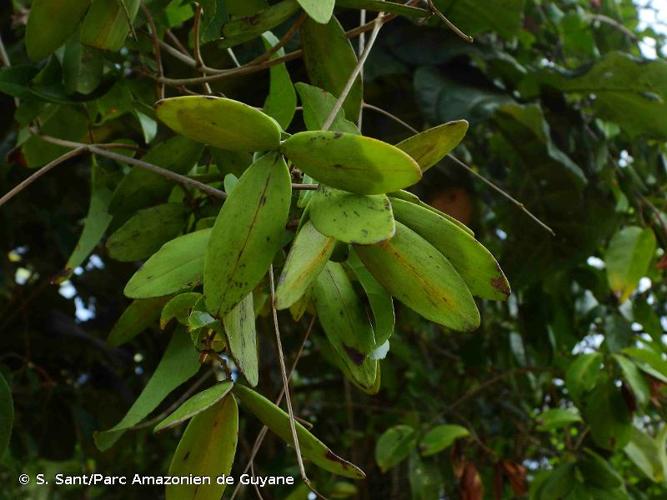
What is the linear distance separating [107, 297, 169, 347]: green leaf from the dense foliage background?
0.19 metres

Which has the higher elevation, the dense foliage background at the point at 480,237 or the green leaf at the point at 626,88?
the green leaf at the point at 626,88

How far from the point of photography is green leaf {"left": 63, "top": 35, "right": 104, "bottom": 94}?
1.99ft

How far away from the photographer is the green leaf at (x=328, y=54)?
19.9 inches

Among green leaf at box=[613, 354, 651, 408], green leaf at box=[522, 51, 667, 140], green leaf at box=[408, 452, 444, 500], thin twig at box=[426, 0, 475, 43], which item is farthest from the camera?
green leaf at box=[408, 452, 444, 500]

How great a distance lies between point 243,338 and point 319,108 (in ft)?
0.47

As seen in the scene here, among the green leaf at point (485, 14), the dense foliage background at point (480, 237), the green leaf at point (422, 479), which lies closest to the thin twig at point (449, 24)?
the dense foliage background at point (480, 237)

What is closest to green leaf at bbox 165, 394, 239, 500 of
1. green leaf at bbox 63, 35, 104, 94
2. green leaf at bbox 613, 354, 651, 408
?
green leaf at bbox 63, 35, 104, 94

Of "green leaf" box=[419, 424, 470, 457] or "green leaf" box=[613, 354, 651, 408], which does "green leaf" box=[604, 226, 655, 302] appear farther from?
"green leaf" box=[419, 424, 470, 457]

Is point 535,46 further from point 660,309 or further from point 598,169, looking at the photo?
point 660,309

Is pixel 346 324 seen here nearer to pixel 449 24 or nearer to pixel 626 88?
pixel 449 24

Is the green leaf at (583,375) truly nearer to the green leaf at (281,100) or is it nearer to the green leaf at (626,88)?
the green leaf at (626,88)

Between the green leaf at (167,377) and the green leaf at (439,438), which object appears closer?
the green leaf at (167,377)

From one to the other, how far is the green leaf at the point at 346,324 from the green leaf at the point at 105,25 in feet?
0.69

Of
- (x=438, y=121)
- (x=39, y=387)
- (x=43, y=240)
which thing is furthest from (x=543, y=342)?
(x=43, y=240)
